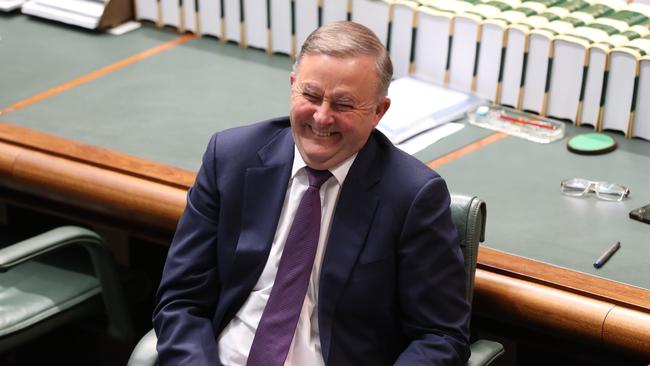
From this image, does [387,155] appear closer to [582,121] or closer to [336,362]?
[336,362]

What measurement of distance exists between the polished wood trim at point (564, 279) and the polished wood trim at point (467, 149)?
0.41 metres

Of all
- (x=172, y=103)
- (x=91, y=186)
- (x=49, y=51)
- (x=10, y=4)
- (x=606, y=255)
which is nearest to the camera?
(x=606, y=255)

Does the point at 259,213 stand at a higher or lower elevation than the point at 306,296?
higher

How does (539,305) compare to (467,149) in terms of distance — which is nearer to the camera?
(539,305)

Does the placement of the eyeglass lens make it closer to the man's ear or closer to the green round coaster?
the green round coaster

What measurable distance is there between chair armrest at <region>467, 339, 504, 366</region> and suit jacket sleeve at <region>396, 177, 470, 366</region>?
0.08 ft

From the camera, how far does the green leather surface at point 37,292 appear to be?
2.65 metres

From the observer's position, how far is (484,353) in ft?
7.23

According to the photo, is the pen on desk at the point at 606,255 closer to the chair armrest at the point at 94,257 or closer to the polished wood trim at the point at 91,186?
the polished wood trim at the point at 91,186

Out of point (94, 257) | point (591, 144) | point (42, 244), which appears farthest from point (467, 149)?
point (42, 244)

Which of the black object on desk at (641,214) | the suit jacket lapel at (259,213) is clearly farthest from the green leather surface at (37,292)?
the black object on desk at (641,214)

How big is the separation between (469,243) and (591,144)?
0.77 m

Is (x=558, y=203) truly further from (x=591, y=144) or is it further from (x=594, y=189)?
(x=591, y=144)

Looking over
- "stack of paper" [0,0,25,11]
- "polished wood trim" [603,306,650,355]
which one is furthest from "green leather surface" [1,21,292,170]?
"polished wood trim" [603,306,650,355]
